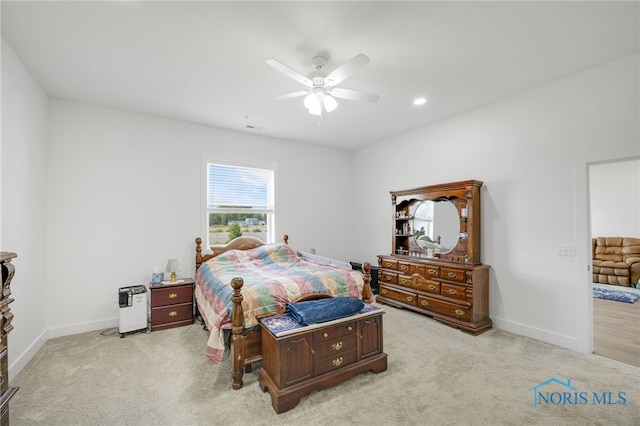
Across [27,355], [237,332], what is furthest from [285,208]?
[27,355]

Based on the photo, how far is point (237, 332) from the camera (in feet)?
7.77

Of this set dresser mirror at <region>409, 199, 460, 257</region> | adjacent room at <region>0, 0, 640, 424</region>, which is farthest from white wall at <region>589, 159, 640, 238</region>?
dresser mirror at <region>409, 199, 460, 257</region>

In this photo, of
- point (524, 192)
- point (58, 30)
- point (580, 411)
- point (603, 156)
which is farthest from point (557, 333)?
point (58, 30)

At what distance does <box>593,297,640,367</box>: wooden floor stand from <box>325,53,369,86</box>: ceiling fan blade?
369 centimetres

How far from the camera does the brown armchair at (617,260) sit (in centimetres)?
548

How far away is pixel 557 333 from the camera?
3.15 meters

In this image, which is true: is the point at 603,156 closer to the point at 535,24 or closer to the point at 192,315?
the point at 535,24

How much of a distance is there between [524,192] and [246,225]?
4.00 meters

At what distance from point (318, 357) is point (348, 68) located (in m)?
2.29

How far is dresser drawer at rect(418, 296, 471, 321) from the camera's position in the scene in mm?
3541

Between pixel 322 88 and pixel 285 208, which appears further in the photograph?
pixel 285 208

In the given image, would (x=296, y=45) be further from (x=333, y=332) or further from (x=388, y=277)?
(x=388, y=277)

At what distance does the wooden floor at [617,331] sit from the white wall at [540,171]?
0.35m

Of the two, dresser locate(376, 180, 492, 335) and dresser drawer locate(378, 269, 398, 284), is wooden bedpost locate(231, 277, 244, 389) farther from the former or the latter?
dresser drawer locate(378, 269, 398, 284)
